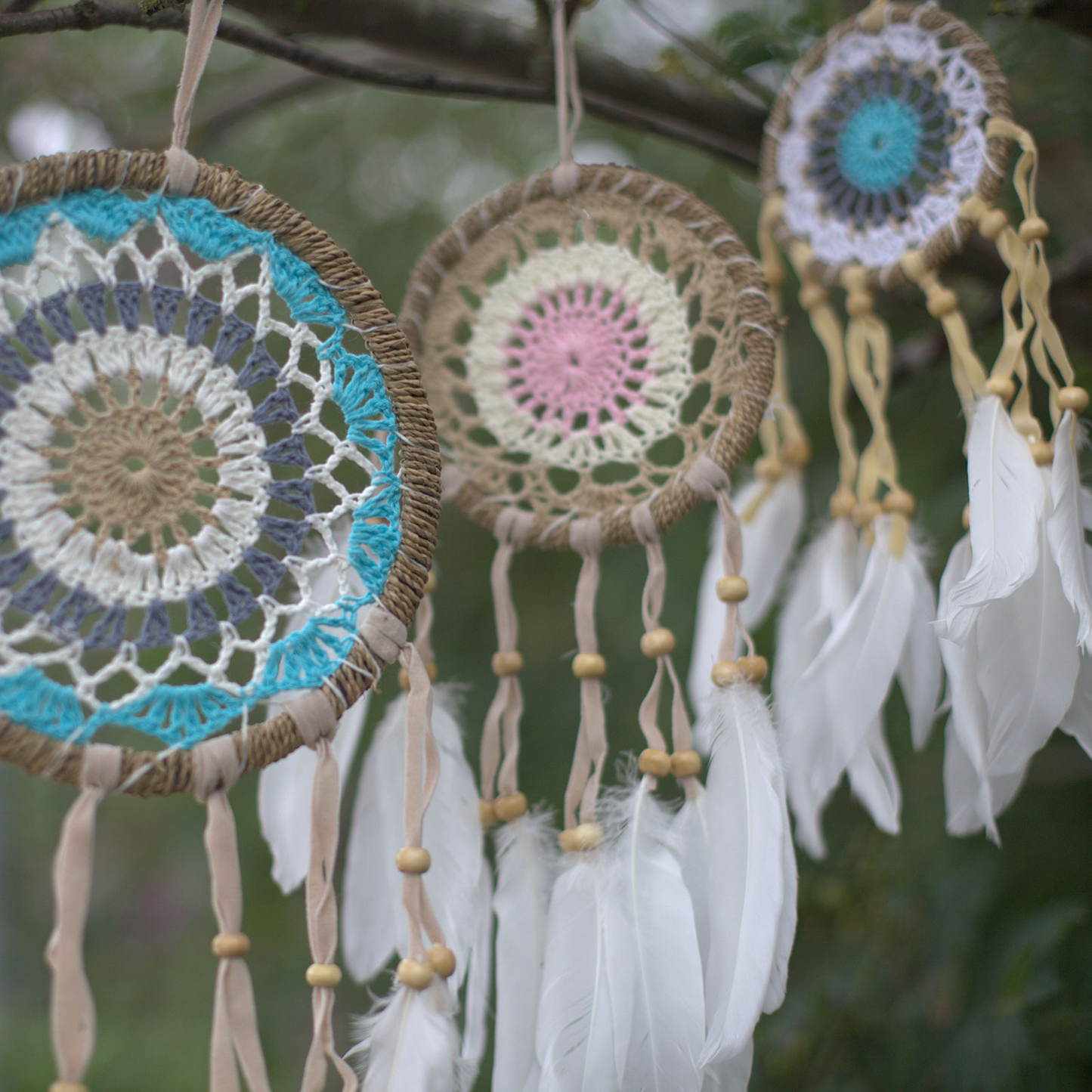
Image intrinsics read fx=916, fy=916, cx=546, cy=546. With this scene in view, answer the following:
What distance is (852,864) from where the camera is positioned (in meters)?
1.16

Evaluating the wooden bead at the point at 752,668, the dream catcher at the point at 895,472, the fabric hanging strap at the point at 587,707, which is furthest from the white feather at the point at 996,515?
the fabric hanging strap at the point at 587,707

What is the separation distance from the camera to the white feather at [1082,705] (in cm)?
55

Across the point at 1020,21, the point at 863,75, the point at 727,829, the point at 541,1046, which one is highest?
the point at 1020,21

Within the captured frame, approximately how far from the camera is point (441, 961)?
0.46m

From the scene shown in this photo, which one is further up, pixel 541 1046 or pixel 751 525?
pixel 751 525

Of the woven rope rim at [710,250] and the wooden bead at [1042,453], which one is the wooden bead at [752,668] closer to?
the woven rope rim at [710,250]

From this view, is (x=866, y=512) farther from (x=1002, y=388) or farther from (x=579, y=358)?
(x=579, y=358)

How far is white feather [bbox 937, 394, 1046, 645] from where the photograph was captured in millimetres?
515

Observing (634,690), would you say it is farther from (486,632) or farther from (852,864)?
(852,864)

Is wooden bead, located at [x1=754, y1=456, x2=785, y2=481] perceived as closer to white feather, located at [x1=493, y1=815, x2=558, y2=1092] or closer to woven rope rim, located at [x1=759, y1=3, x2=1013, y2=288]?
woven rope rim, located at [x1=759, y1=3, x2=1013, y2=288]

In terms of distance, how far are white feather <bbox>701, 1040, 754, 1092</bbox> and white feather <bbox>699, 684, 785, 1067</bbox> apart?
24 mm

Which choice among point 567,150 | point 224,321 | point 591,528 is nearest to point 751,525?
point 591,528

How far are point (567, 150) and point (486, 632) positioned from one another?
73 centimetres

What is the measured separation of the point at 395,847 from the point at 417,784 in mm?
131
